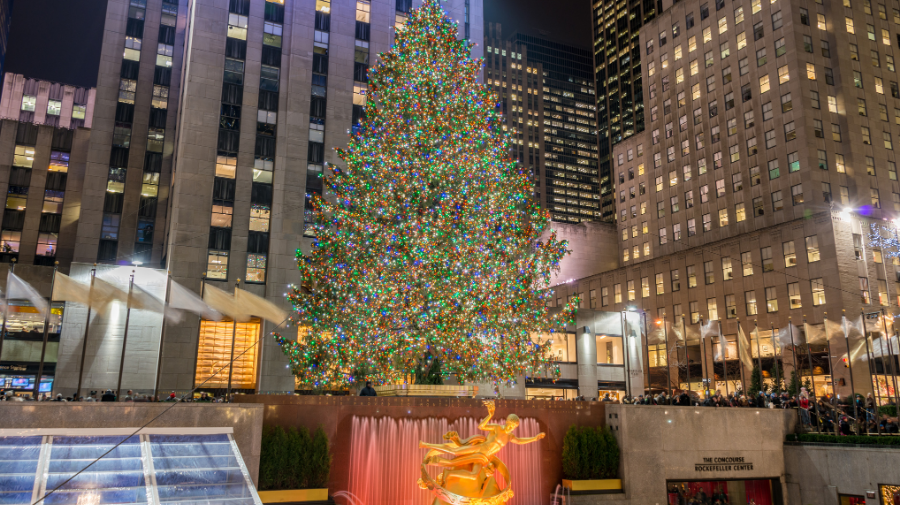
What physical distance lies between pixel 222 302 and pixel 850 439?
25189 millimetres

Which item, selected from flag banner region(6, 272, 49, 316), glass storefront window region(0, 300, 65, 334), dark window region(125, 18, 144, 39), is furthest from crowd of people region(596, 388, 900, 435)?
dark window region(125, 18, 144, 39)

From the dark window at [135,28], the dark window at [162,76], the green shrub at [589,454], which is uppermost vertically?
the dark window at [135,28]

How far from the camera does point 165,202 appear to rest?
5081 centimetres

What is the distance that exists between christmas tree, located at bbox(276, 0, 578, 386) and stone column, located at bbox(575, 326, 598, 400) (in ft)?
80.3

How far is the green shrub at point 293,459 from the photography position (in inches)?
720

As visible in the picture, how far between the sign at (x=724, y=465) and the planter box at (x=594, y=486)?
3903 millimetres

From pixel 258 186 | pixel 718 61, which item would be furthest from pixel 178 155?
pixel 718 61

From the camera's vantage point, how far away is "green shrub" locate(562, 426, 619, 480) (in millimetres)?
21969

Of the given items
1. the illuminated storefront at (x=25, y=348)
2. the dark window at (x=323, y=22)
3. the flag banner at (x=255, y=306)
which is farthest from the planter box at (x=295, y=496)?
the illuminated storefront at (x=25, y=348)

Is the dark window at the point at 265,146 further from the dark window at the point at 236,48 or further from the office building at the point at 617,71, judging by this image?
the office building at the point at 617,71

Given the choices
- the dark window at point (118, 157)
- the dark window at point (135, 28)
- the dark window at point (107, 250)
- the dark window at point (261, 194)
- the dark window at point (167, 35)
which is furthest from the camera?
the dark window at point (167, 35)

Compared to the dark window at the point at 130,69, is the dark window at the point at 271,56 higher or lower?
Result: lower

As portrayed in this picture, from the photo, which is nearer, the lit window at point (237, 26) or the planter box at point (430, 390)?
the planter box at point (430, 390)

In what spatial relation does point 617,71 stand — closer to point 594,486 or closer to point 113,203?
point 113,203
